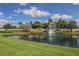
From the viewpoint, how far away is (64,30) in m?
2.63

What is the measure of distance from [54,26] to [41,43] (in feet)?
0.73

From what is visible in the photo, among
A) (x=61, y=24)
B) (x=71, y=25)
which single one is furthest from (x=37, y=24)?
(x=71, y=25)

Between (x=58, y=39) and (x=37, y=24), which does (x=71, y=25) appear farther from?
(x=37, y=24)

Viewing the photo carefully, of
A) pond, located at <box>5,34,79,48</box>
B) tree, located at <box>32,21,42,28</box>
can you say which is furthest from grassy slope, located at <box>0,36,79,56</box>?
tree, located at <box>32,21,42,28</box>

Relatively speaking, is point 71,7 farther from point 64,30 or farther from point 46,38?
point 46,38

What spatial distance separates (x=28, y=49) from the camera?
8.51 feet

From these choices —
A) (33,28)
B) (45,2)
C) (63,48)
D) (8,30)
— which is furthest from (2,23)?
(63,48)

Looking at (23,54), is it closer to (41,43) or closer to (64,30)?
(41,43)

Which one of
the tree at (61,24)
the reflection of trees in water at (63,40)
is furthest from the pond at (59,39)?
the tree at (61,24)

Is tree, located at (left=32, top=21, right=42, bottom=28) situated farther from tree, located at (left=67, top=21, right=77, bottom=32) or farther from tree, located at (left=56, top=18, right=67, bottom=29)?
tree, located at (left=67, top=21, right=77, bottom=32)

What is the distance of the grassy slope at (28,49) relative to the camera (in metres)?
2.58

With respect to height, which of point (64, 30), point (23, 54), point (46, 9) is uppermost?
point (46, 9)

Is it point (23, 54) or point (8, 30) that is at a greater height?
point (8, 30)

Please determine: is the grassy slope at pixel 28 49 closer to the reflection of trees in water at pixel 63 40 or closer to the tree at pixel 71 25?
the reflection of trees in water at pixel 63 40
